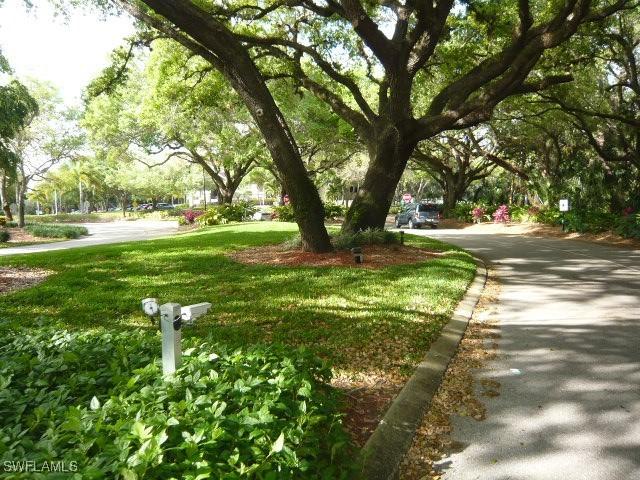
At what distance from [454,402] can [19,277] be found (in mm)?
9936

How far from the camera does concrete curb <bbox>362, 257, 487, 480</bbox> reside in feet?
9.68

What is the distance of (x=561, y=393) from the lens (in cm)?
406

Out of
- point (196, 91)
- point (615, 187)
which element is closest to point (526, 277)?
point (196, 91)

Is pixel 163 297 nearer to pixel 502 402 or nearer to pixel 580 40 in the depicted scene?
pixel 502 402

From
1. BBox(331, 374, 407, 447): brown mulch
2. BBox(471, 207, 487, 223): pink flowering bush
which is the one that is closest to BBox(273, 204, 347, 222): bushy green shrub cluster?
BBox(471, 207, 487, 223): pink flowering bush

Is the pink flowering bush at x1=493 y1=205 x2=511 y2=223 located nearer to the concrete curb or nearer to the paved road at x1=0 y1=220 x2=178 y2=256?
the paved road at x1=0 y1=220 x2=178 y2=256

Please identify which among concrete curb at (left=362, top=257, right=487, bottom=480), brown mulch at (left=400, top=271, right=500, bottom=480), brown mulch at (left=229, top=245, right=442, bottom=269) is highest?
brown mulch at (left=229, top=245, right=442, bottom=269)

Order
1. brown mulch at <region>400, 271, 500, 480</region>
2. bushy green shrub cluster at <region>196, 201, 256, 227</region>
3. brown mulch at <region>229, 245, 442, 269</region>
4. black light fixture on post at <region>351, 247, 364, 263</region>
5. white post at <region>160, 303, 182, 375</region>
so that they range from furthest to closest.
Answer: bushy green shrub cluster at <region>196, 201, 256, 227</region> < brown mulch at <region>229, 245, 442, 269</region> < black light fixture on post at <region>351, 247, 364, 263</region> < brown mulch at <region>400, 271, 500, 480</region> < white post at <region>160, 303, 182, 375</region>

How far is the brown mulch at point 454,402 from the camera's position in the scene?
312 cm

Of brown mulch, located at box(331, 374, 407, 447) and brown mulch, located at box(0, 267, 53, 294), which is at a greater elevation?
brown mulch, located at box(0, 267, 53, 294)

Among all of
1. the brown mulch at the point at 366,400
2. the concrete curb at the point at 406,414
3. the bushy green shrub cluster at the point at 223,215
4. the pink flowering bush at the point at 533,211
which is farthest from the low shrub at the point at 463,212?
the brown mulch at the point at 366,400

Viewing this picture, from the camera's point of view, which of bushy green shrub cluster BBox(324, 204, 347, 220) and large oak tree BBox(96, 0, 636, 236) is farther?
bushy green shrub cluster BBox(324, 204, 347, 220)

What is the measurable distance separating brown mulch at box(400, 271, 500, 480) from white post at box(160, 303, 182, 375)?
5.54ft

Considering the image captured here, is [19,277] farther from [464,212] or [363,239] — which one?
[464,212]
